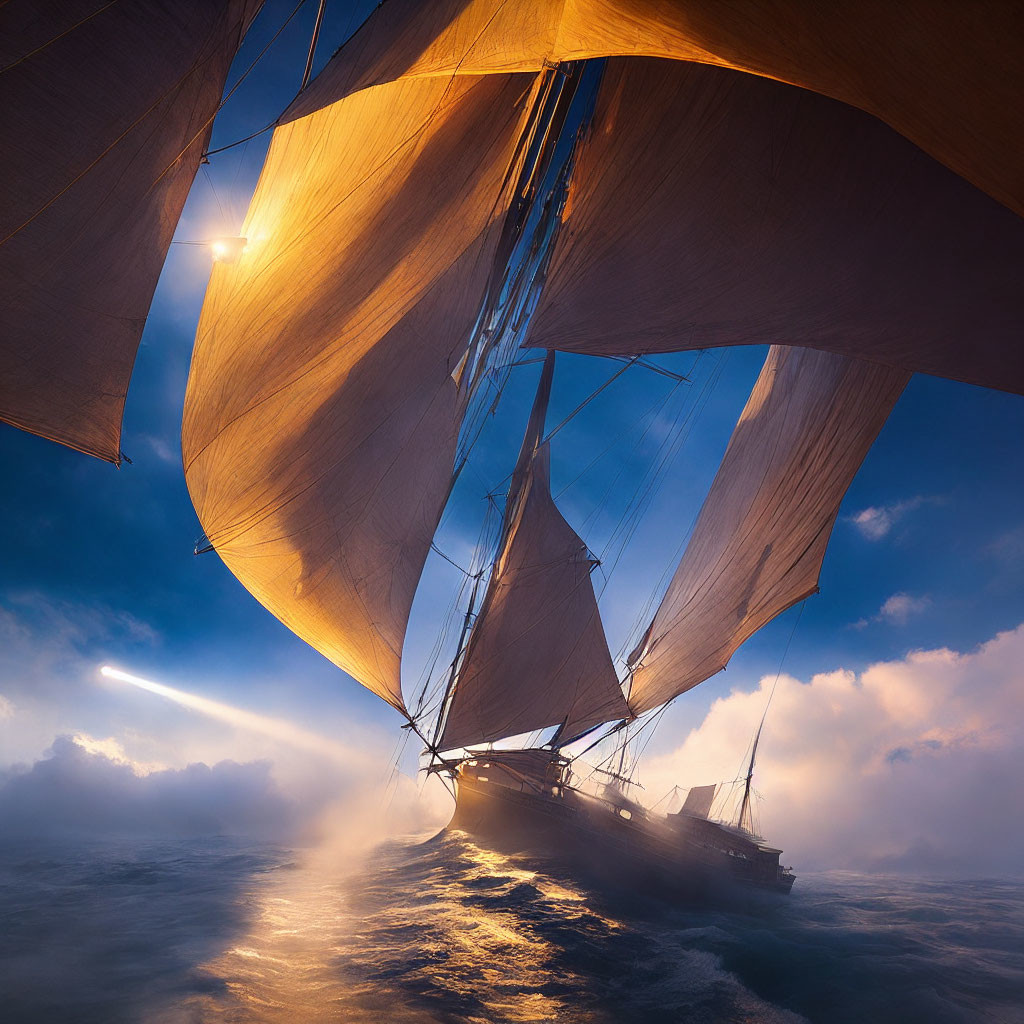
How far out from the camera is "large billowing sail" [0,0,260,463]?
18.4 feet

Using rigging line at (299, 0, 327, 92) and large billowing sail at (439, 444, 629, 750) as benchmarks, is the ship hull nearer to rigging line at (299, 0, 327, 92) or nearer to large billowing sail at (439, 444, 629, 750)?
large billowing sail at (439, 444, 629, 750)

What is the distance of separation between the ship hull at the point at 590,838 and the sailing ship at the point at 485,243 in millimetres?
11399

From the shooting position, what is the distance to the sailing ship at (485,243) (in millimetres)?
5215

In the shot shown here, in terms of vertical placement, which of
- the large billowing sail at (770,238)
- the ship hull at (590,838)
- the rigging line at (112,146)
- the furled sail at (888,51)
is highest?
the large billowing sail at (770,238)

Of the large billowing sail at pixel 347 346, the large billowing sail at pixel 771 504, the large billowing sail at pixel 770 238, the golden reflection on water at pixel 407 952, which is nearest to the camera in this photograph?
the large billowing sail at pixel 770 238

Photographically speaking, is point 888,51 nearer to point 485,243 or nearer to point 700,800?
point 485,243

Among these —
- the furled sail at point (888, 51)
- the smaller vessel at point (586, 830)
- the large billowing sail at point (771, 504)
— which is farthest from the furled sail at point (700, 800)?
the furled sail at point (888, 51)

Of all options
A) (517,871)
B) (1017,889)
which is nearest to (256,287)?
(517,871)

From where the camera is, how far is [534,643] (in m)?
25.4

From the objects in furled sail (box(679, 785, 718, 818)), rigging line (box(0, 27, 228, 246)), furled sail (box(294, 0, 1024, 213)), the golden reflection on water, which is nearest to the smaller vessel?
the golden reflection on water

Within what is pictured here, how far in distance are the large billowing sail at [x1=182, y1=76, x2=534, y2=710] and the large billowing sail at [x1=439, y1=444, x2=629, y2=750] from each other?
870 cm

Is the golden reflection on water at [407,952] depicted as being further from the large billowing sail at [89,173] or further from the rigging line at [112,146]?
the rigging line at [112,146]

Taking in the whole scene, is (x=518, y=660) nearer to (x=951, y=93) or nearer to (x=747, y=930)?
(x=747, y=930)

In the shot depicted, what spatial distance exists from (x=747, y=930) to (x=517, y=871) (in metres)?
8.25
